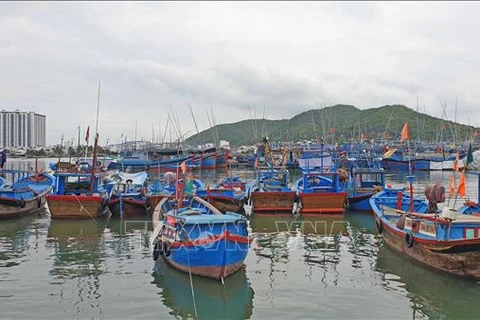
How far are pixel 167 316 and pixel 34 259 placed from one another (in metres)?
6.38

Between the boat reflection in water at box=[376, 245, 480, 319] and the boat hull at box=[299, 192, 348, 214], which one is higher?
the boat hull at box=[299, 192, 348, 214]

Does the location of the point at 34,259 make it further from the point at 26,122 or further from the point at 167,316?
the point at 26,122

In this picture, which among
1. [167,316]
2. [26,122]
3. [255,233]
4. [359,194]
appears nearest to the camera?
[167,316]

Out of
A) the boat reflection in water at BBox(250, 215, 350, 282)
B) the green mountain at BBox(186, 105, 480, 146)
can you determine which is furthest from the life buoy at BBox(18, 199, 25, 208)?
the green mountain at BBox(186, 105, 480, 146)

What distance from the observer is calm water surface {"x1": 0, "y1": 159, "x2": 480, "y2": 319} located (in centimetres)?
957

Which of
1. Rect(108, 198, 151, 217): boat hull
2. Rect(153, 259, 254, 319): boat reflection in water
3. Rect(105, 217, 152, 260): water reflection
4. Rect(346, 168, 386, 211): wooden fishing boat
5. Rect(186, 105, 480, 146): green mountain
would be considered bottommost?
Rect(153, 259, 254, 319): boat reflection in water

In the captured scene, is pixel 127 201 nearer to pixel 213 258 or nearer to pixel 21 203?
pixel 21 203

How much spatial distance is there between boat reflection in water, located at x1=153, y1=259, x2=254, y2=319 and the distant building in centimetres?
17262

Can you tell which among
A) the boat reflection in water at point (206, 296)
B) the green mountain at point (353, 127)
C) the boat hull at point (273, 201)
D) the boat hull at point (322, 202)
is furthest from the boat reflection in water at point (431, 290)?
the green mountain at point (353, 127)

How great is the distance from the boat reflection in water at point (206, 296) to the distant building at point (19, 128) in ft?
566

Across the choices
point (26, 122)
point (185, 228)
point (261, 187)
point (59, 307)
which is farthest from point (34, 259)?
point (26, 122)

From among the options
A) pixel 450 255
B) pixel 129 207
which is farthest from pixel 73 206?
pixel 450 255

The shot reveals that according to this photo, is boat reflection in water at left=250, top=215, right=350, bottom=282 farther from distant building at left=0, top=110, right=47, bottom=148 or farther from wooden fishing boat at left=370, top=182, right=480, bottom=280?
distant building at left=0, top=110, right=47, bottom=148

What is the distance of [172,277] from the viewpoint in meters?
11.7
